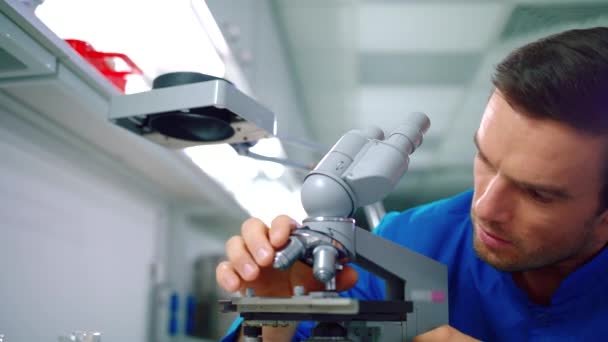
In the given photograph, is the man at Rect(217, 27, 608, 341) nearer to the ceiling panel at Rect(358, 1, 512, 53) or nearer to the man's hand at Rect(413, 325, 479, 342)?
the man's hand at Rect(413, 325, 479, 342)

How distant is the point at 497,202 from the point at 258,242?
0.64 meters

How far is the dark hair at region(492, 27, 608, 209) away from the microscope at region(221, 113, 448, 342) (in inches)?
11.6

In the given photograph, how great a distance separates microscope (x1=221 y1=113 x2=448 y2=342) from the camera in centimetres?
81

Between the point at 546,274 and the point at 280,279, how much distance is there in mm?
912

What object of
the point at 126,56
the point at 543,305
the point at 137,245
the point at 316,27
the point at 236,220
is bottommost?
the point at 543,305

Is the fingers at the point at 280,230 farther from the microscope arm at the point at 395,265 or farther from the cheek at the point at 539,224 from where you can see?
the cheek at the point at 539,224

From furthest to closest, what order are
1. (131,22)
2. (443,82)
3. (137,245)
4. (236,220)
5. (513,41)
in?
(443,82) < (236,220) < (513,41) < (137,245) < (131,22)

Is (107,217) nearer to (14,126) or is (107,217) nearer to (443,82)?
(14,126)

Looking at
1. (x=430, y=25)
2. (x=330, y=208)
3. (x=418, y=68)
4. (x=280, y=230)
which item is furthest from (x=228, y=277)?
(x=418, y=68)

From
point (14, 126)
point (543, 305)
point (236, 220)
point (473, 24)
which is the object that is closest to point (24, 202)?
point (14, 126)

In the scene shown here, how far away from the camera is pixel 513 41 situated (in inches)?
112

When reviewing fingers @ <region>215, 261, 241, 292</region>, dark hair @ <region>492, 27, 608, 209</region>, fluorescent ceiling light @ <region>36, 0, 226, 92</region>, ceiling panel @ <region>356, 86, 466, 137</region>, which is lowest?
fingers @ <region>215, 261, 241, 292</region>

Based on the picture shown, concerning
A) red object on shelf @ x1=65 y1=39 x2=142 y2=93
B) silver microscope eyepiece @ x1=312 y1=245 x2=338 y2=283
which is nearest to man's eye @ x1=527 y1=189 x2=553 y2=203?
silver microscope eyepiece @ x1=312 y1=245 x2=338 y2=283

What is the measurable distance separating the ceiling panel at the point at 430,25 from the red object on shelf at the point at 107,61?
1503mm
